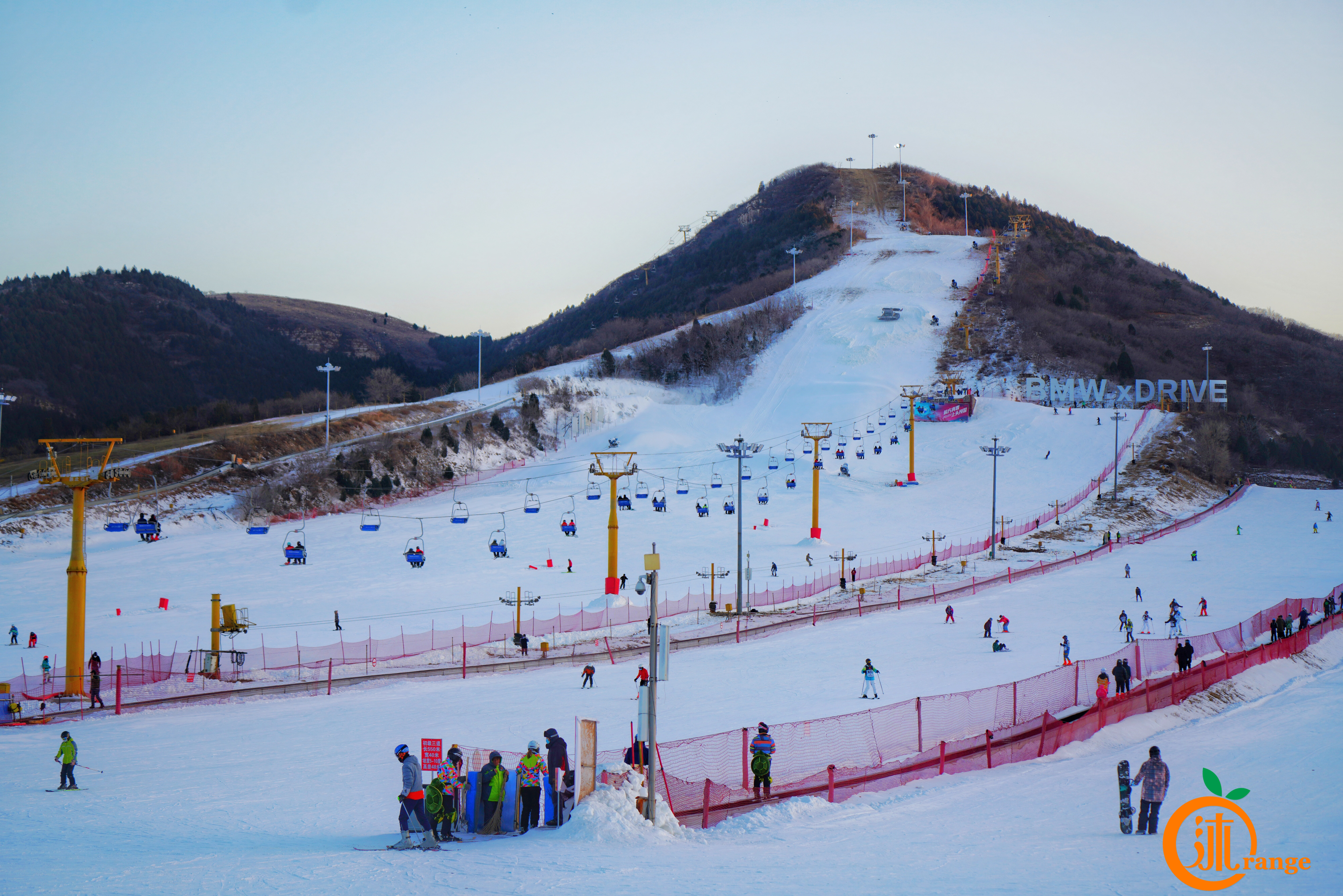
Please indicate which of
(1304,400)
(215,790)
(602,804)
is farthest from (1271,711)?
(1304,400)

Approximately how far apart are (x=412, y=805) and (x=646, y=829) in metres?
3.21

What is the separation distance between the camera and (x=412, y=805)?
44.2 feet

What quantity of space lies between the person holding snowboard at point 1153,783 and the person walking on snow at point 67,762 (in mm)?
16961

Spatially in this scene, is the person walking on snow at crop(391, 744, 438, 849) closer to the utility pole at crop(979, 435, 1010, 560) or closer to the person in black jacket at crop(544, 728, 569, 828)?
the person in black jacket at crop(544, 728, 569, 828)

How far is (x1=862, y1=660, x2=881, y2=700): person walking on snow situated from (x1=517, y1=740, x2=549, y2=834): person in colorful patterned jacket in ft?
42.1

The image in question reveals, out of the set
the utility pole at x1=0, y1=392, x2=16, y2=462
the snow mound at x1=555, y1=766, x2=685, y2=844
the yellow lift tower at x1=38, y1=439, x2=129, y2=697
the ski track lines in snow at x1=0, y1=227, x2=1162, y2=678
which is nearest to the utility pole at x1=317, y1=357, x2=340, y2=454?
the ski track lines in snow at x1=0, y1=227, x2=1162, y2=678

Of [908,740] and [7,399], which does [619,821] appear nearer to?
[908,740]

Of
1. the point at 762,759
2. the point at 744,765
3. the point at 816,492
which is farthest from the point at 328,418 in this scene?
the point at 762,759

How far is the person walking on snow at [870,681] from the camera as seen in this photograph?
25.3 m

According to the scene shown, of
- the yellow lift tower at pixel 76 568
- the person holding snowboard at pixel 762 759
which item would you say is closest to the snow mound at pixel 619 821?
the person holding snowboard at pixel 762 759

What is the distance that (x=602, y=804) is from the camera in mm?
13789

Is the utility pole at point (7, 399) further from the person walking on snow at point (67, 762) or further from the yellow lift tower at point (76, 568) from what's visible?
the person walking on snow at point (67, 762)

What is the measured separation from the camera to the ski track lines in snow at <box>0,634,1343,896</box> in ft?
37.9

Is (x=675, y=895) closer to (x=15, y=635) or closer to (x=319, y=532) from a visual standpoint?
(x=15, y=635)
